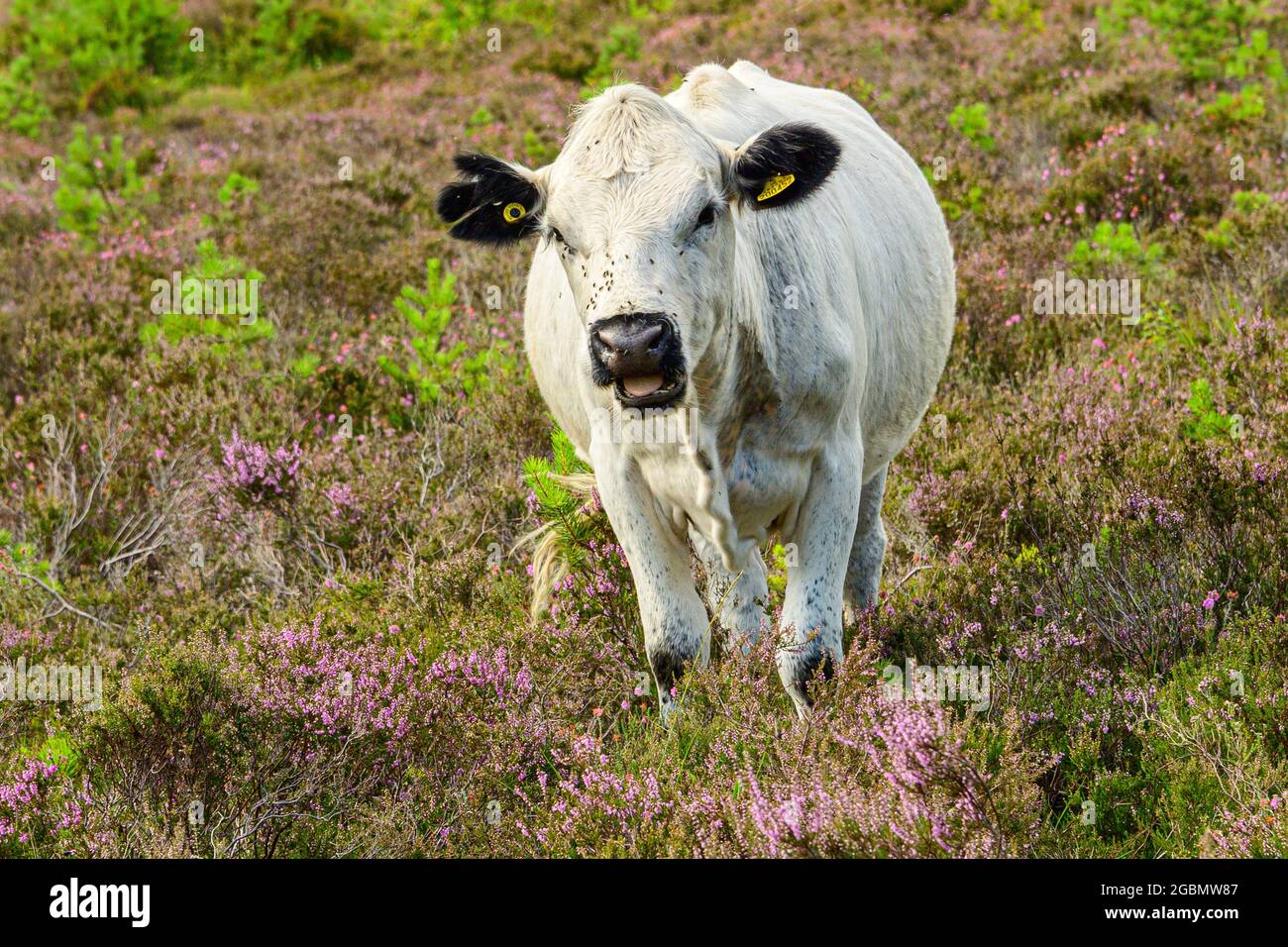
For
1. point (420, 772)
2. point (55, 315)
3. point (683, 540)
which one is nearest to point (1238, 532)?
point (683, 540)

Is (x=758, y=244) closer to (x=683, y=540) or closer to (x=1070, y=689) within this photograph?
(x=683, y=540)

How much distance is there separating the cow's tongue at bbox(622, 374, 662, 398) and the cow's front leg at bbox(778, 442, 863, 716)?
42.5 inches

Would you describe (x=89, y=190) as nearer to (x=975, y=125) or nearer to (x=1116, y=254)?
(x=975, y=125)

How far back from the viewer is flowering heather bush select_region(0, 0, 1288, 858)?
3910 millimetres

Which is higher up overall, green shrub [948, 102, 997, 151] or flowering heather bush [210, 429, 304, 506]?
green shrub [948, 102, 997, 151]

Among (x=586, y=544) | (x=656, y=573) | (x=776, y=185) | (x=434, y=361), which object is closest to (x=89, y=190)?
(x=434, y=361)

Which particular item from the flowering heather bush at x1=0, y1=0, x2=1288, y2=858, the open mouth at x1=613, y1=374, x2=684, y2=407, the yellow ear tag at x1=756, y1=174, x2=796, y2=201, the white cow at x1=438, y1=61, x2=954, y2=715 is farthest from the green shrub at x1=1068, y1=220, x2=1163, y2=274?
the open mouth at x1=613, y1=374, x2=684, y2=407

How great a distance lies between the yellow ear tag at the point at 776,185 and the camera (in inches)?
169

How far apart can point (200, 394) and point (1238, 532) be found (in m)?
5.73

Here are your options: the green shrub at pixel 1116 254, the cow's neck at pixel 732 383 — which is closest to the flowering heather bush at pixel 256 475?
the cow's neck at pixel 732 383

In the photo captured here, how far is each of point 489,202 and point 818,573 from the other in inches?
67.8

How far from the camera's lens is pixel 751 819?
11.5ft

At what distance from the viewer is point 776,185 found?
430 cm

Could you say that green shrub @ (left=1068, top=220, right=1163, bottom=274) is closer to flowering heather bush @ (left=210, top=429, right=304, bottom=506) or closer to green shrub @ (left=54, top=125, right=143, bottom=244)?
flowering heather bush @ (left=210, top=429, right=304, bottom=506)
